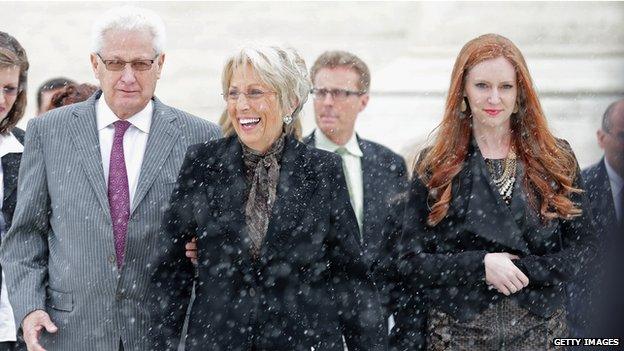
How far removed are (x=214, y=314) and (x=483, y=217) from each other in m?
1.02

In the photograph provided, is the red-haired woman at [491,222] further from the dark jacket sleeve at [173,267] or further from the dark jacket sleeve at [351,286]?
the dark jacket sleeve at [173,267]

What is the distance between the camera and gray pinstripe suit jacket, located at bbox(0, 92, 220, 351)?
511cm

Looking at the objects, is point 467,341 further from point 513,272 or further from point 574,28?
point 574,28

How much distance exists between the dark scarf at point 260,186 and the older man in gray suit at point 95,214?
38cm

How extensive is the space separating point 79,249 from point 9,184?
3.39 ft

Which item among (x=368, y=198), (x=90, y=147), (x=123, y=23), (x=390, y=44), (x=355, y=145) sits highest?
(x=123, y=23)

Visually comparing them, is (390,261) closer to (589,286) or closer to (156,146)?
(589,286)

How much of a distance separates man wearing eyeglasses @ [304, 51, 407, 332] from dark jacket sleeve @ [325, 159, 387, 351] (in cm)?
180

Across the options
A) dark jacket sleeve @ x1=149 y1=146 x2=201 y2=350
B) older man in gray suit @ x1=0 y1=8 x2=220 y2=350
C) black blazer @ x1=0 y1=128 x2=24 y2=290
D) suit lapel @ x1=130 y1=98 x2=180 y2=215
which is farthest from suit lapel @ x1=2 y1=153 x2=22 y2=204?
dark jacket sleeve @ x1=149 y1=146 x2=201 y2=350

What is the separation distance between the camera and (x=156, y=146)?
5266mm

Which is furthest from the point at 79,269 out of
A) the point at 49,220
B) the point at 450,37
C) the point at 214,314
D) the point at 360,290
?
the point at 450,37

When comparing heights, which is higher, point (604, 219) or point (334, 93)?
point (604, 219)

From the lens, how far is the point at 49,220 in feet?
17.1

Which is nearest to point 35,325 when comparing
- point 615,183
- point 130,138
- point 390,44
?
point 130,138
